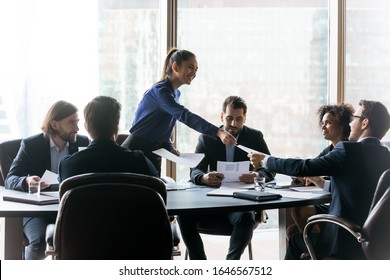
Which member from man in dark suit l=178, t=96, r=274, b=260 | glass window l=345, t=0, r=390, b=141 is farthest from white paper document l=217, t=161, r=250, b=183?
glass window l=345, t=0, r=390, b=141

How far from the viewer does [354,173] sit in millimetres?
2387

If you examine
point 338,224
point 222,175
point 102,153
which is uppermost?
point 102,153

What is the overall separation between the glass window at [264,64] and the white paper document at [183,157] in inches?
67.8

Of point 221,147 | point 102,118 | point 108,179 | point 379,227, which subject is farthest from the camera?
point 221,147

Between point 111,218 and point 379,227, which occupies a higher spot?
point 111,218

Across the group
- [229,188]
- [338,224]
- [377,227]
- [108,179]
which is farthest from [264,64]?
[108,179]

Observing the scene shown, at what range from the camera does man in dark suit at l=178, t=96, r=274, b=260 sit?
3010 mm

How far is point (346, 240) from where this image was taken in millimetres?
2330

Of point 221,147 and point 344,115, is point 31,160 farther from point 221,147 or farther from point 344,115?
point 344,115

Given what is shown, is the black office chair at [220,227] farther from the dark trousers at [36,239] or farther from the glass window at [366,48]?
the glass window at [366,48]

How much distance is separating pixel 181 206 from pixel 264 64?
291 cm
